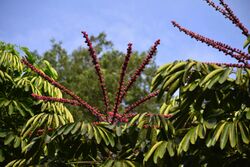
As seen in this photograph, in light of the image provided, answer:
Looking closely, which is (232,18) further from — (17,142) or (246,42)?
(17,142)

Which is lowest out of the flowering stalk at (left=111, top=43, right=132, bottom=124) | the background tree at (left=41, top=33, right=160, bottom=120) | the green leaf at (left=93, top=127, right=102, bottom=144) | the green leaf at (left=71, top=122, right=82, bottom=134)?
the green leaf at (left=93, top=127, right=102, bottom=144)

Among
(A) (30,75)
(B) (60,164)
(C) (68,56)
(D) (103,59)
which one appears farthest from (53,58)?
(B) (60,164)

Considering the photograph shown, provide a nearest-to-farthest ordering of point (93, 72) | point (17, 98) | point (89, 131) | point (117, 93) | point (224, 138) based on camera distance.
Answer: point (224, 138) → point (89, 131) → point (117, 93) → point (17, 98) → point (93, 72)

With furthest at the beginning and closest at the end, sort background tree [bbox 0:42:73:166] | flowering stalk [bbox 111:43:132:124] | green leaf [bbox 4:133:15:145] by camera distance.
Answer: background tree [bbox 0:42:73:166] → green leaf [bbox 4:133:15:145] → flowering stalk [bbox 111:43:132:124]

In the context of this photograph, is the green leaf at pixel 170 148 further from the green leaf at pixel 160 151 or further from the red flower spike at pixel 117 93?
the red flower spike at pixel 117 93

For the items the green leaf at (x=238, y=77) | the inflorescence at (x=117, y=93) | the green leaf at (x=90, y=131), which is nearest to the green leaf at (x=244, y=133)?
the green leaf at (x=238, y=77)

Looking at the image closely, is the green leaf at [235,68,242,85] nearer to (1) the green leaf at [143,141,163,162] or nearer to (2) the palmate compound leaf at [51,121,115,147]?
(1) the green leaf at [143,141,163,162]

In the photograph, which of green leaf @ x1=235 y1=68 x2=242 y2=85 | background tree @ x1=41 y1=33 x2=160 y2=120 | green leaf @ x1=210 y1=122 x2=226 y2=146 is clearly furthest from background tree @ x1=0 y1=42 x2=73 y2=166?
background tree @ x1=41 y1=33 x2=160 y2=120

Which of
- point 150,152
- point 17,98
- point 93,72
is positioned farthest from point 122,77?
point 93,72

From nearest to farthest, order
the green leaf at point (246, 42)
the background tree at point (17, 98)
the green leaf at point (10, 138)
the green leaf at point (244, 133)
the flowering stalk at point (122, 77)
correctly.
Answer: the green leaf at point (244, 133)
the green leaf at point (246, 42)
the flowering stalk at point (122, 77)
the green leaf at point (10, 138)
the background tree at point (17, 98)

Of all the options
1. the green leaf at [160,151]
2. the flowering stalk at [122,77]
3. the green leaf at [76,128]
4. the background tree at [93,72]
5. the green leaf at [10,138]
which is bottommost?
the green leaf at [160,151]

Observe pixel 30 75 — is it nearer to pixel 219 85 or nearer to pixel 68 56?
pixel 219 85

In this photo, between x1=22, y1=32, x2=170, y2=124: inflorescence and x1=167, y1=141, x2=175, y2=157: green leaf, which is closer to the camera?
x1=167, y1=141, x2=175, y2=157: green leaf

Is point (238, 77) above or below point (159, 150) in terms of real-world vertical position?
above
